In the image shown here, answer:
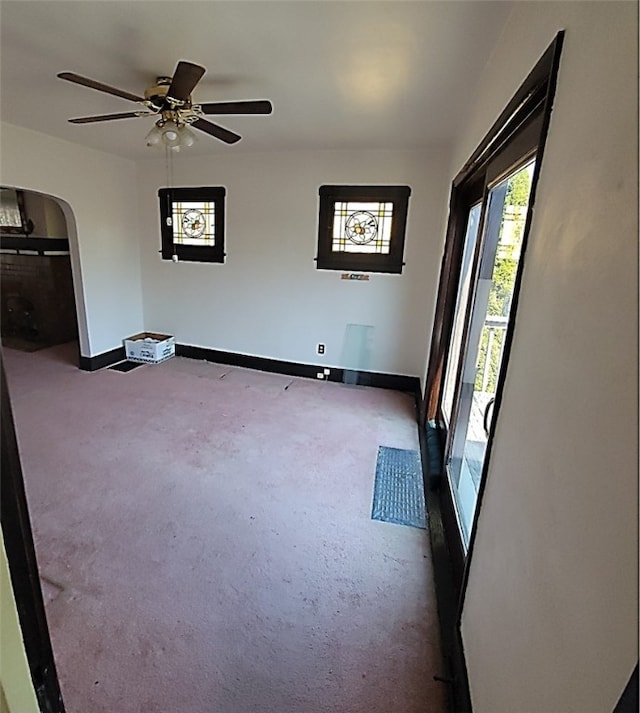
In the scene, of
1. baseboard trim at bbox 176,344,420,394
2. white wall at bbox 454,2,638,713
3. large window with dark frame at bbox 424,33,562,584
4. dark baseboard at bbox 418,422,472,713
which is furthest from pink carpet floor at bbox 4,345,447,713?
baseboard trim at bbox 176,344,420,394

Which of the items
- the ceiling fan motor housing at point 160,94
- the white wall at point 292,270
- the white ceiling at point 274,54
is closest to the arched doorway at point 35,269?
the white wall at point 292,270

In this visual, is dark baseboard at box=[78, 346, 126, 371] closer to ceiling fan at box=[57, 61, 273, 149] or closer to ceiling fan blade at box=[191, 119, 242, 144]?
ceiling fan at box=[57, 61, 273, 149]

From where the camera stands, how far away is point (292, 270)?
429 centimetres

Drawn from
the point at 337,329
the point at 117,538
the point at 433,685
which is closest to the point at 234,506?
the point at 117,538

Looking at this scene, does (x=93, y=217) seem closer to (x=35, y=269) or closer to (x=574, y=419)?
(x=35, y=269)

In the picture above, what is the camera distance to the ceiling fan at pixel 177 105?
1.85 m

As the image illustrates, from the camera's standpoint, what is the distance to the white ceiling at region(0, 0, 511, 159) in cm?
158

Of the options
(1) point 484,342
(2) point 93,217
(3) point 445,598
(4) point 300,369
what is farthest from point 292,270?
(3) point 445,598

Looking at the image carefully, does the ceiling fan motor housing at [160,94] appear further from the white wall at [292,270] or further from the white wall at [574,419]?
the white wall at [292,270]

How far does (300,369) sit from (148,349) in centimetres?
183

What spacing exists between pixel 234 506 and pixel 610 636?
2.05 meters

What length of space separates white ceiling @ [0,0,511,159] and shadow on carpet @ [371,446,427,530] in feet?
7.87

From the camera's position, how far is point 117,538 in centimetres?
A: 206

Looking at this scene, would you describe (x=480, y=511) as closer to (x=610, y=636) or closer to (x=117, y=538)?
(x=610, y=636)
